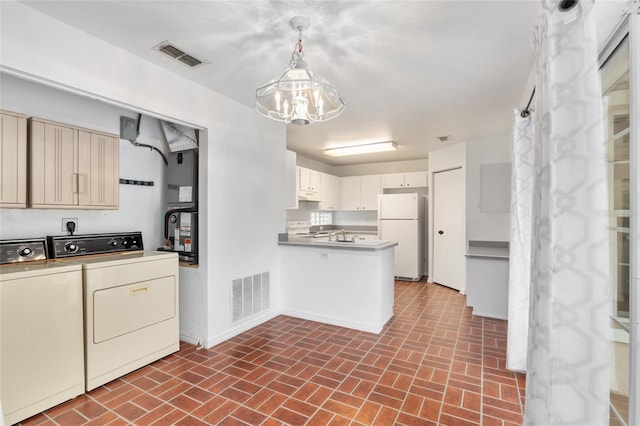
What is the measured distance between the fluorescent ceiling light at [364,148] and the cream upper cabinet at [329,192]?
0.79 metres

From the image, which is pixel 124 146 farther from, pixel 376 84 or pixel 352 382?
pixel 352 382

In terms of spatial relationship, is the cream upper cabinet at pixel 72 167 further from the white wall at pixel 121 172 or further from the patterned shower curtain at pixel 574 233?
the patterned shower curtain at pixel 574 233

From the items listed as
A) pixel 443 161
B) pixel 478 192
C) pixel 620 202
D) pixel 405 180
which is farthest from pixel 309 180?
pixel 620 202

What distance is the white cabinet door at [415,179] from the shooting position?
20.7 feet

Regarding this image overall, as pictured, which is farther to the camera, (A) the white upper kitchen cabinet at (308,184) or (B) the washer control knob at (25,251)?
(A) the white upper kitchen cabinet at (308,184)

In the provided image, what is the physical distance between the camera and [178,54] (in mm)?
2402

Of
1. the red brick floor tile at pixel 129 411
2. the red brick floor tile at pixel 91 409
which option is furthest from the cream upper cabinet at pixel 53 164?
the red brick floor tile at pixel 129 411

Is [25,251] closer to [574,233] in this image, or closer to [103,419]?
[103,419]

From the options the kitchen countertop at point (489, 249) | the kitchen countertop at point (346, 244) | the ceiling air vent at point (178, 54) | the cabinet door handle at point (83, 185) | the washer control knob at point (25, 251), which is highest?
the ceiling air vent at point (178, 54)

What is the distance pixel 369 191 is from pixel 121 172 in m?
4.82

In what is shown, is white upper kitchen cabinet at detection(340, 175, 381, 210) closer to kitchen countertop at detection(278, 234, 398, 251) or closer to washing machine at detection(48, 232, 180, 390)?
kitchen countertop at detection(278, 234, 398, 251)

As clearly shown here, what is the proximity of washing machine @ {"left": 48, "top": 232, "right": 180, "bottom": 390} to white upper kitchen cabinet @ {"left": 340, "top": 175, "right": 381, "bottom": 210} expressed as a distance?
4.64 meters

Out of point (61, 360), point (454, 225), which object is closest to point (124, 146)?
point (61, 360)

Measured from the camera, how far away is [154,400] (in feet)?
7.07
